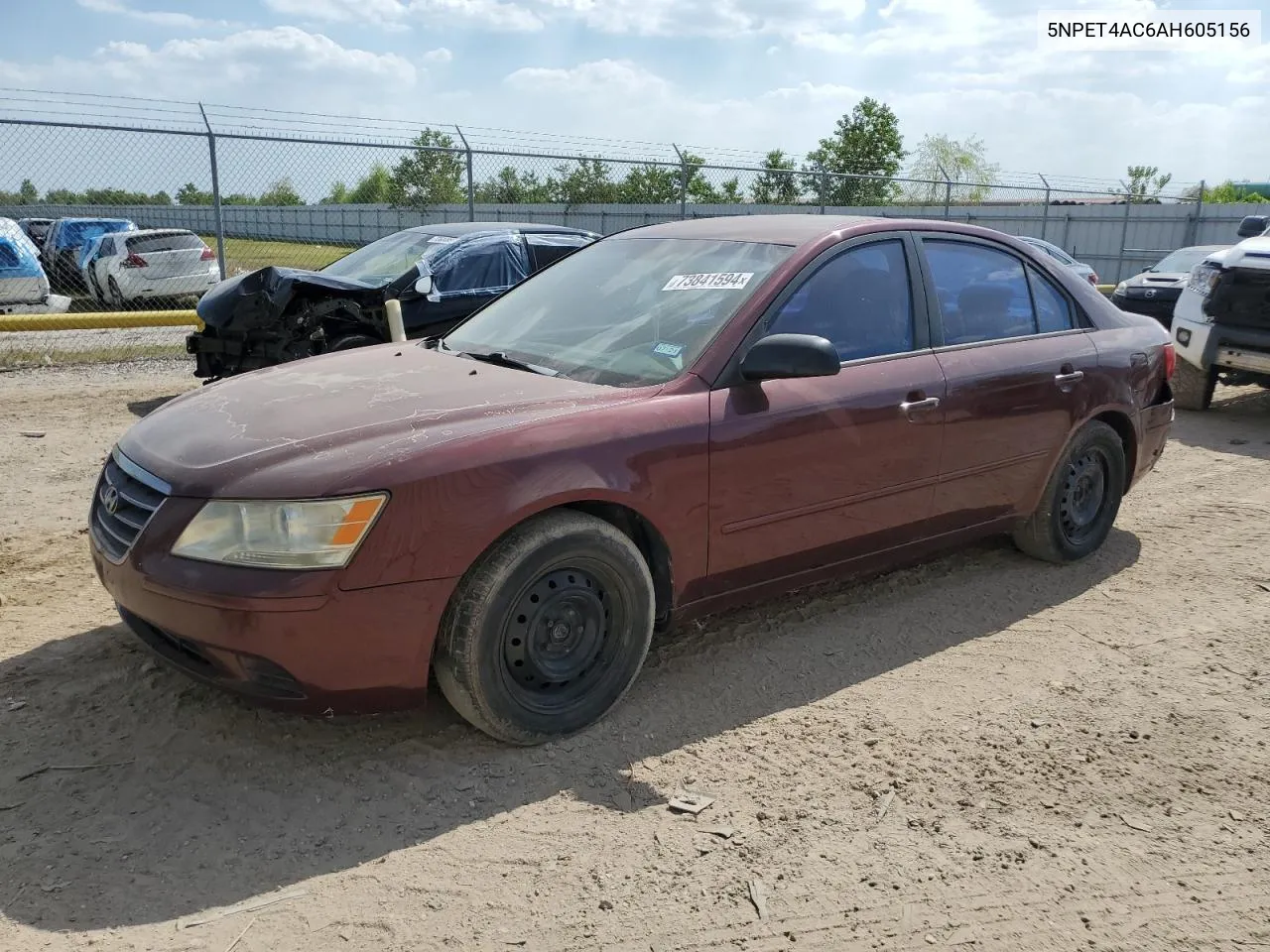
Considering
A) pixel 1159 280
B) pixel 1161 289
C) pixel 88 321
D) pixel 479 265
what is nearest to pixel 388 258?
pixel 479 265

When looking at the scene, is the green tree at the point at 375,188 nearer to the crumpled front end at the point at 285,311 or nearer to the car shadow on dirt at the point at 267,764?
the crumpled front end at the point at 285,311

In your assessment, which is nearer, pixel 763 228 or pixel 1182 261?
pixel 763 228

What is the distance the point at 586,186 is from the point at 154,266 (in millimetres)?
7985

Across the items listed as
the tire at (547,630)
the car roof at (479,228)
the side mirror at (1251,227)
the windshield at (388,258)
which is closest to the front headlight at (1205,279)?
the side mirror at (1251,227)

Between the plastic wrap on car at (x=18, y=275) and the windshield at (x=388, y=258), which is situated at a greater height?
the windshield at (x=388, y=258)

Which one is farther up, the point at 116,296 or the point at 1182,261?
the point at 1182,261

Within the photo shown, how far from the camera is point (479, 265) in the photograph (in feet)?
27.9

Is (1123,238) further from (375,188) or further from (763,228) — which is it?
(763,228)

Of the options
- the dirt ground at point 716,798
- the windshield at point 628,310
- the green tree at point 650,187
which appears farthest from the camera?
the green tree at point 650,187

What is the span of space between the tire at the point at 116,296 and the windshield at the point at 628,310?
48.5 ft

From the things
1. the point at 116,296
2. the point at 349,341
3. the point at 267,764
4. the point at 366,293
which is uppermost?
the point at 366,293

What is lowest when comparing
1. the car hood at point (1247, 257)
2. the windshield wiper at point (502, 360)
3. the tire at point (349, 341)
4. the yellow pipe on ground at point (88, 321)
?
the yellow pipe on ground at point (88, 321)

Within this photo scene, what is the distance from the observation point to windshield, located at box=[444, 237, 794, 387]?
11.7 ft

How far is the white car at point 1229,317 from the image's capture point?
322 inches
